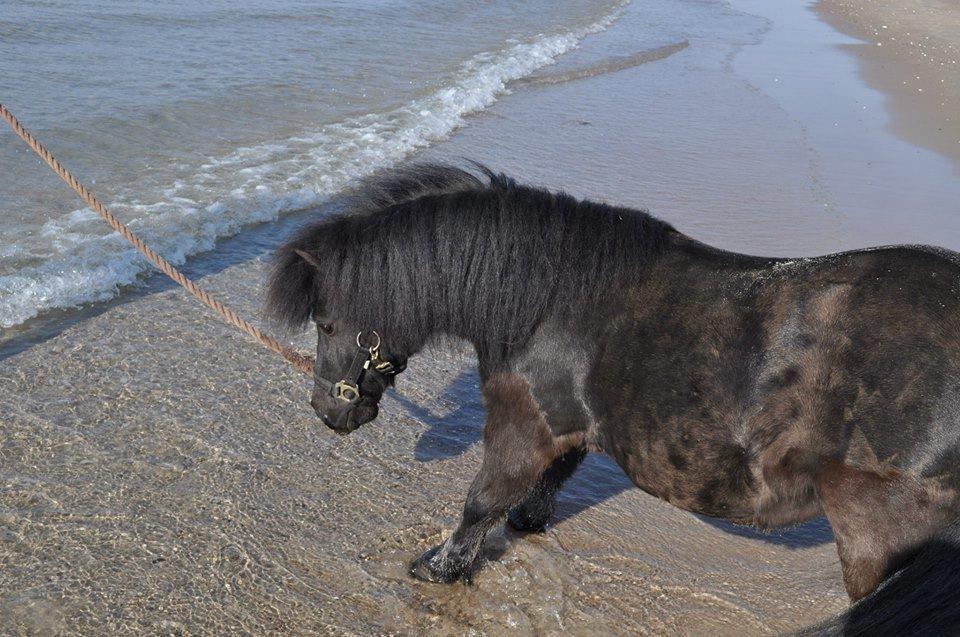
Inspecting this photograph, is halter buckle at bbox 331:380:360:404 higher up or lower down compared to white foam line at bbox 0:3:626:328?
higher up

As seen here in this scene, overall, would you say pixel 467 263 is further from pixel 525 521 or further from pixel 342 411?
pixel 525 521

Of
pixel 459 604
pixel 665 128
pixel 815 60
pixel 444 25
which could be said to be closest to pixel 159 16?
pixel 444 25

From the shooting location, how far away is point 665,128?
39.4ft

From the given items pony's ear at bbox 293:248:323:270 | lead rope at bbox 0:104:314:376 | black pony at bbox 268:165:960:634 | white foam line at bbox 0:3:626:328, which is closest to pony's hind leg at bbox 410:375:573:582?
black pony at bbox 268:165:960:634

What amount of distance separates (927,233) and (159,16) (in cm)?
1347

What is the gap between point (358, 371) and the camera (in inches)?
151

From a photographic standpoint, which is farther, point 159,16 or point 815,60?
point 815,60

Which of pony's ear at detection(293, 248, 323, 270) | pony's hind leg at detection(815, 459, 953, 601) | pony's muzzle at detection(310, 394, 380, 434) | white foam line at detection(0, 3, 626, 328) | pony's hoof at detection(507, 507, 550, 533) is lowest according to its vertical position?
white foam line at detection(0, 3, 626, 328)

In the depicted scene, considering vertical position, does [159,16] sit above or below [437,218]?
below

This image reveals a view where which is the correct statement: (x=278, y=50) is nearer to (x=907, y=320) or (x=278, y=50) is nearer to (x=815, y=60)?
(x=815, y=60)

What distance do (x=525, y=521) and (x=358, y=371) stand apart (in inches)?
46.7

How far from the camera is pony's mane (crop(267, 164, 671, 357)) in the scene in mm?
3537

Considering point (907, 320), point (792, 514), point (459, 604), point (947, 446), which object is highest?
point (907, 320)

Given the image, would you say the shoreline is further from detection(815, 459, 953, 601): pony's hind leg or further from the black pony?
detection(815, 459, 953, 601): pony's hind leg
